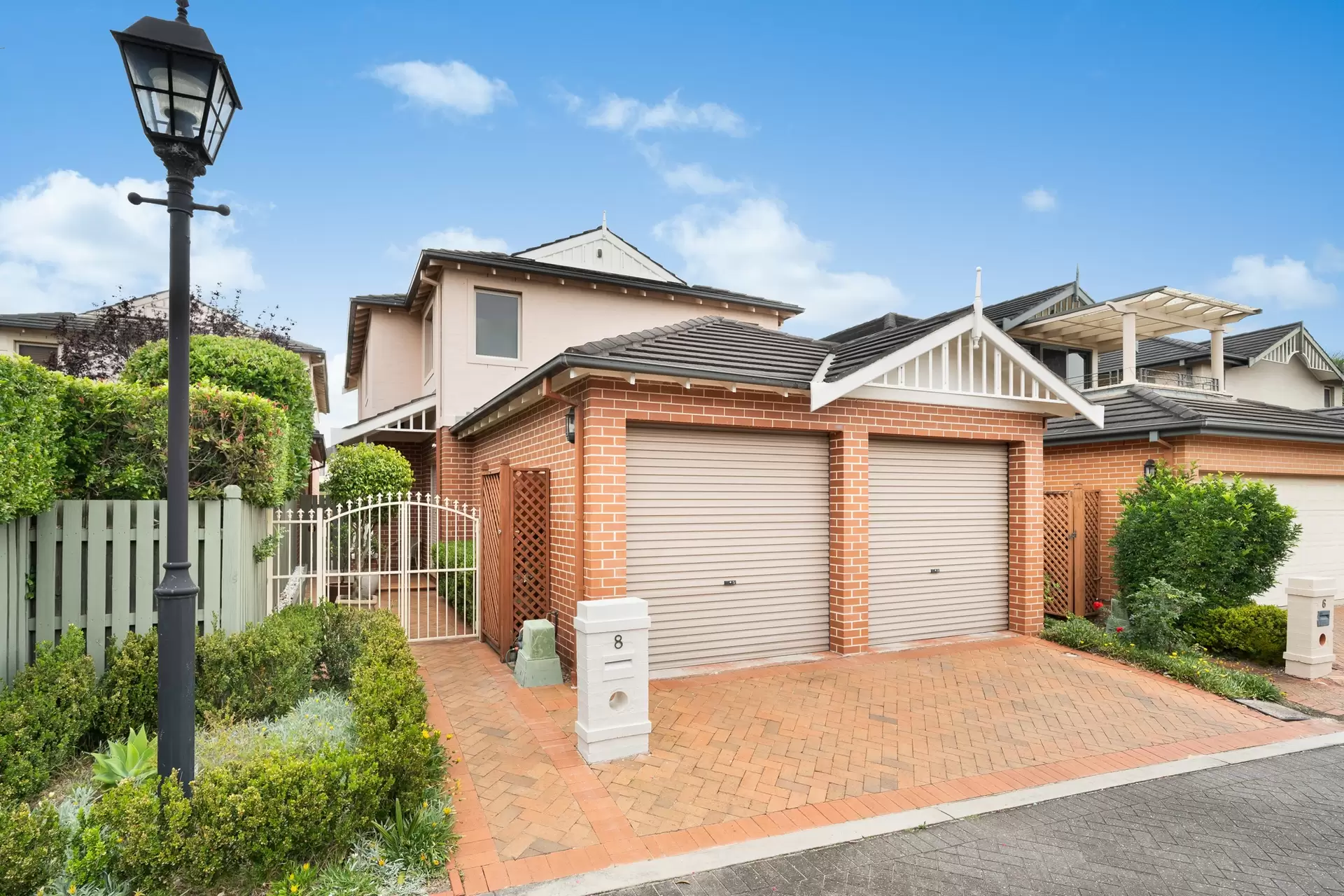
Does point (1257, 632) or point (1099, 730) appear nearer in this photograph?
point (1099, 730)

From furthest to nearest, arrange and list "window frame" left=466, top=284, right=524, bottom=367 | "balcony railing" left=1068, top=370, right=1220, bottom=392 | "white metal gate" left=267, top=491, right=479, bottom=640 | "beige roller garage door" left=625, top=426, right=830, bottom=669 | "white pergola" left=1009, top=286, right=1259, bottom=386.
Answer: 1. "balcony railing" left=1068, top=370, right=1220, bottom=392
2. "window frame" left=466, top=284, right=524, bottom=367
3. "white pergola" left=1009, top=286, right=1259, bottom=386
4. "white metal gate" left=267, top=491, right=479, bottom=640
5. "beige roller garage door" left=625, top=426, right=830, bottom=669

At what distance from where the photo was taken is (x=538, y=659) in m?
6.81

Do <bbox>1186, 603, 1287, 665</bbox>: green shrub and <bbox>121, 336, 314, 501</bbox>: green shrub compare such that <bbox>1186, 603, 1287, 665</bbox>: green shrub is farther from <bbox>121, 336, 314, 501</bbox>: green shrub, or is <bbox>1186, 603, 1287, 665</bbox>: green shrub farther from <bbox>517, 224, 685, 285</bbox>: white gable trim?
<bbox>517, 224, 685, 285</bbox>: white gable trim

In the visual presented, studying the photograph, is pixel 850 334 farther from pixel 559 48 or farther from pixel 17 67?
pixel 17 67

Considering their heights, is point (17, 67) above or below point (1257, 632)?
above

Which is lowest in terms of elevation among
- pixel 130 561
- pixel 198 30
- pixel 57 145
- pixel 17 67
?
pixel 130 561

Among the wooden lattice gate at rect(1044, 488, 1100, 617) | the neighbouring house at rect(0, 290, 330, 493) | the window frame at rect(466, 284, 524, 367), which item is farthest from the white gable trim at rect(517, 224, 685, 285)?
the wooden lattice gate at rect(1044, 488, 1100, 617)

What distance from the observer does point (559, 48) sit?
35.8ft

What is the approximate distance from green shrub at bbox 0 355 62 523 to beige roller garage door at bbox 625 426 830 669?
4.73 metres

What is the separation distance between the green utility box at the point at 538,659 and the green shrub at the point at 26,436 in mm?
4121

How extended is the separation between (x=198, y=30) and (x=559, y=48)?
9.06 meters

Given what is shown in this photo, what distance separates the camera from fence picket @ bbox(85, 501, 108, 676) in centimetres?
500

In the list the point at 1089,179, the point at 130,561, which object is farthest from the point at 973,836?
the point at 1089,179

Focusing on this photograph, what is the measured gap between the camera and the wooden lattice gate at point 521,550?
25.4 ft
